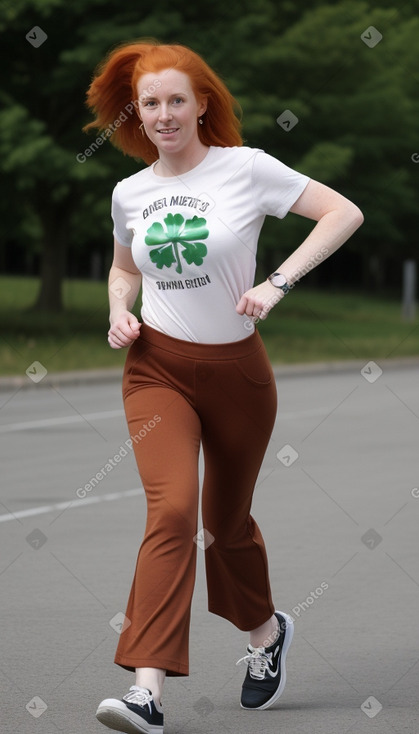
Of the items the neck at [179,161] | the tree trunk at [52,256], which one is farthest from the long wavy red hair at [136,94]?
the tree trunk at [52,256]

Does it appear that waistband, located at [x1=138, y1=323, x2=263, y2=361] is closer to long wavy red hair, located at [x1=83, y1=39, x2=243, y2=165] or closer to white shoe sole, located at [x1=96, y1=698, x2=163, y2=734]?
long wavy red hair, located at [x1=83, y1=39, x2=243, y2=165]

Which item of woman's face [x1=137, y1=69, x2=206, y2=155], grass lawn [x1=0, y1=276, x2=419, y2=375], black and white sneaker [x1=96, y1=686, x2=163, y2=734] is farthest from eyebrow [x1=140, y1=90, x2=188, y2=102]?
grass lawn [x1=0, y1=276, x2=419, y2=375]

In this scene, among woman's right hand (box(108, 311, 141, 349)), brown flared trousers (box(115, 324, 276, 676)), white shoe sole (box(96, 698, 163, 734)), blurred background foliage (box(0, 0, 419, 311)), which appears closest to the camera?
white shoe sole (box(96, 698, 163, 734))

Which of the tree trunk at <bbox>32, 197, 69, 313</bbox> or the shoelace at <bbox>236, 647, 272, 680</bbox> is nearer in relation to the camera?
A: the shoelace at <bbox>236, 647, 272, 680</bbox>

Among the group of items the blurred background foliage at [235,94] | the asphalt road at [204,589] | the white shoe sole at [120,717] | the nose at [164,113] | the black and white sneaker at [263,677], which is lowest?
the blurred background foliage at [235,94]

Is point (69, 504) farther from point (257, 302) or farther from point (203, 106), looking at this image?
point (257, 302)

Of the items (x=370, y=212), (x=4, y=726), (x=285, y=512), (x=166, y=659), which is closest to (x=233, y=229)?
(x=166, y=659)

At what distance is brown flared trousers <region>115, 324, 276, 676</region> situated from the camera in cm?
436

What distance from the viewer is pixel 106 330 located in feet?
93.5

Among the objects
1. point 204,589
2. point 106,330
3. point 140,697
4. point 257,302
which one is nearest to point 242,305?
point 257,302

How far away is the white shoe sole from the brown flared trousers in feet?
0.49

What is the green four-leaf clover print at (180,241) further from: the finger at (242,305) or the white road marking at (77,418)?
the white road marking at (77,418)

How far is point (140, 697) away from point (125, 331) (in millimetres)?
1076

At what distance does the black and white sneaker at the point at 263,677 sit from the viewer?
4.95 meters
